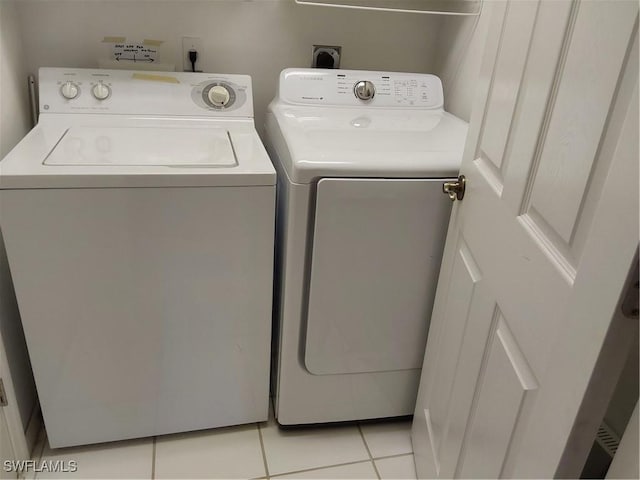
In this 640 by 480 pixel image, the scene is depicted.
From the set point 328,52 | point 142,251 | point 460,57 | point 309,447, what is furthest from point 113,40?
point 309,447

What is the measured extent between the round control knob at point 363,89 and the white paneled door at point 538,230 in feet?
2.06

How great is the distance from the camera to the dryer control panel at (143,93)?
160 cm

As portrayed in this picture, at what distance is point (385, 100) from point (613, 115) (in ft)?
3.74

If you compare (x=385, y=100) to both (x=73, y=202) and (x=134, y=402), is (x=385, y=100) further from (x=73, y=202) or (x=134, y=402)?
(x=134, y=402)

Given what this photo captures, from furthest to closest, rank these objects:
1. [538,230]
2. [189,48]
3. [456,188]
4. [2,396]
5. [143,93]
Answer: [189,48] → [143,93] → [2,396] → [456,188] → [538,230]

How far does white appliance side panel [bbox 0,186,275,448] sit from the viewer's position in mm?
1246

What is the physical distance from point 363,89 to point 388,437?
45.4 inches

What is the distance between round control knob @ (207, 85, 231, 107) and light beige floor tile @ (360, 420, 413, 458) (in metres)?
1.17

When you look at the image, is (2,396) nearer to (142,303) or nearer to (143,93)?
(142,303)

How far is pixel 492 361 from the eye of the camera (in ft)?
3.41

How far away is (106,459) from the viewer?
5.15 feet

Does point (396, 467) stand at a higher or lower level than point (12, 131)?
lower

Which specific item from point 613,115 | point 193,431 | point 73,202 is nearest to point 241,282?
point 73,202

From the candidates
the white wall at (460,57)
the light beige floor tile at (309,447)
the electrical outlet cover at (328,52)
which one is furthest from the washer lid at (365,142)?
the light beige floor tile at (309,447)
